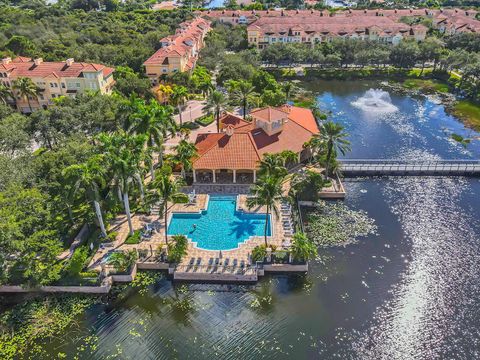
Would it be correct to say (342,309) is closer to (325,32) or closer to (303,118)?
(303,118)

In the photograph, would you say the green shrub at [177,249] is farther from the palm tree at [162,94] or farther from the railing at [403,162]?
the palm tree at [162,94]

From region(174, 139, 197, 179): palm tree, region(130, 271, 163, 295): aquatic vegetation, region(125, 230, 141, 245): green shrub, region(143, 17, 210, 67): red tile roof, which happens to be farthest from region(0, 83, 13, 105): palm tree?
region(130, 271, 163, 295): aquatic vegetation

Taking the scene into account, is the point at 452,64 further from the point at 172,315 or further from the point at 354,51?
the point at 172,315

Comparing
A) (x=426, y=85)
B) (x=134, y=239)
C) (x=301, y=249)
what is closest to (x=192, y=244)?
(x=134, y=239)

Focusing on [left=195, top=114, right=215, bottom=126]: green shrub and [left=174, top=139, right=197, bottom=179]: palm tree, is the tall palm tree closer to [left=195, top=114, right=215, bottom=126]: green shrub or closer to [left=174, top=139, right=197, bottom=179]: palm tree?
[left=174, top=139, right=197, bottom=179]: palm tree

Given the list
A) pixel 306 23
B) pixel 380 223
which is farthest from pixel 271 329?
pixel 306 23

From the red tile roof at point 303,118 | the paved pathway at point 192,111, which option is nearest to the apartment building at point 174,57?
the paved pathway at point 192,111

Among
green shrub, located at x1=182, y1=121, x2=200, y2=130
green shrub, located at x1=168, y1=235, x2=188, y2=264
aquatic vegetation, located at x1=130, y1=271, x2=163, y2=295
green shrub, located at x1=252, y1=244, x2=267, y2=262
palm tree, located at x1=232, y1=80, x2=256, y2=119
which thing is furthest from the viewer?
green shrub, located at x1=182, y1=121, x2=200, y2=130
